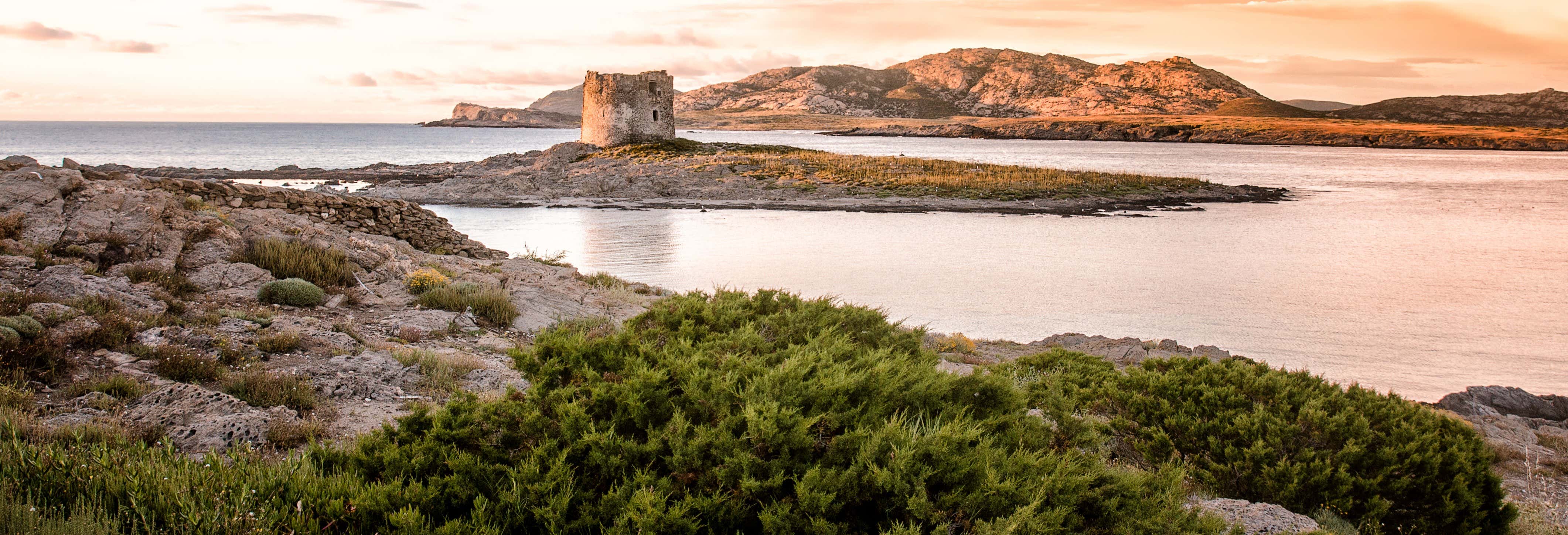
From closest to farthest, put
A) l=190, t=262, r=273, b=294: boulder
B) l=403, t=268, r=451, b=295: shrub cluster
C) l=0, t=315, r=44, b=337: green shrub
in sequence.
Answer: l=0, t=315, r=44, b=337: green shrub
l=190, t=262, r=273, b=294: boulder
l=403, t=268, r=451, b=295: shrub cluster

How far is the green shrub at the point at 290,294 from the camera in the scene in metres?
8.11

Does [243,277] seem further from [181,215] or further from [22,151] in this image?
[22,151]

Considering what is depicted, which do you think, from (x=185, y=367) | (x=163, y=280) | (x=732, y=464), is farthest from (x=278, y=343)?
(x=732, y=464)

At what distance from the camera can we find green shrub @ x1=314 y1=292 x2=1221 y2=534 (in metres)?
2.62

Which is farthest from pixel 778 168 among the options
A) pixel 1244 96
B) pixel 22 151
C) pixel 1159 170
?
pixel 1244 96

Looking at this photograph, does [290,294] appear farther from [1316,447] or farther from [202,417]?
[1316,447]

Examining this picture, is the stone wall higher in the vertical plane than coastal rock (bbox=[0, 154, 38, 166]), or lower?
lower

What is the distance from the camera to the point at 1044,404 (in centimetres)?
447

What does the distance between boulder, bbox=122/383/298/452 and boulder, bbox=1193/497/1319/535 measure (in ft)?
15.7

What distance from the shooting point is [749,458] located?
8.93 ft

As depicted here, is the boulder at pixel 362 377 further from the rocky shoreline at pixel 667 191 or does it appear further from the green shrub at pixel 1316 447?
the rocky shoreline at pixel 667 191

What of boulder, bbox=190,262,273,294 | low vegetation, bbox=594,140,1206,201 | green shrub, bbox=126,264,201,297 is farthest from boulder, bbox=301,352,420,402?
low vegetation, bbox=594,140,1206,201

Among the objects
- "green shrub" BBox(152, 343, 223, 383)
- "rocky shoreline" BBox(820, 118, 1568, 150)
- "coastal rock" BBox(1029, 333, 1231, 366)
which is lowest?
"coastal rock" BBox(1029, 333, 1231, 366)

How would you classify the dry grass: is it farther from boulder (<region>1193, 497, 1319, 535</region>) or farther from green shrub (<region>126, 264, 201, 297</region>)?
boulder (<region>1193, 497, 1319, 535</region>)
